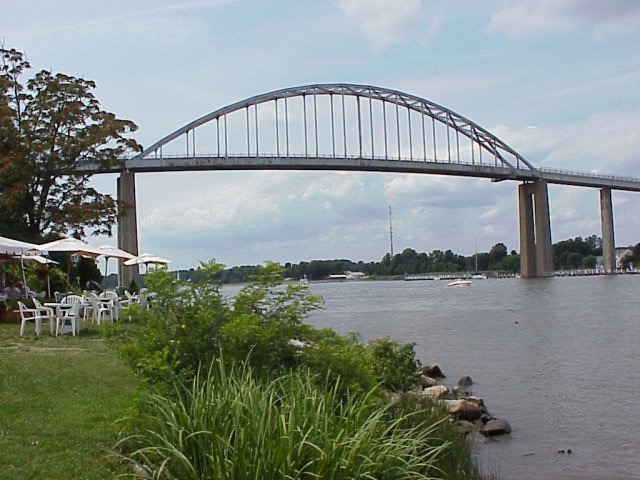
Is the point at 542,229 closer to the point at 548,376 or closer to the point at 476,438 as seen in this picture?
the point at 548,376

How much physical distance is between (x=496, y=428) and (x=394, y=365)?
1847 mm

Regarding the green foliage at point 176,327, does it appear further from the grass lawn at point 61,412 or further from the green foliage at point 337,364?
the green foliage at point 337,364

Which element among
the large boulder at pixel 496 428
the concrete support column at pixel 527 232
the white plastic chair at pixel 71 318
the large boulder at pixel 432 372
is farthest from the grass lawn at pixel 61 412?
the concrete support column at pixel 527 232

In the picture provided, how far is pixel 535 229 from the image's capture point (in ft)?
256

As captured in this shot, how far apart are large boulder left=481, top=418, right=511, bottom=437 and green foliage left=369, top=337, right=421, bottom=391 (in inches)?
53.1

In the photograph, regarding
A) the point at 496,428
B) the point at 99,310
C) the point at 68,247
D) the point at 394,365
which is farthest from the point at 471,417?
the point at 68,247

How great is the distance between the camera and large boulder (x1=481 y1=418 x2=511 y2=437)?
1022 centimetres

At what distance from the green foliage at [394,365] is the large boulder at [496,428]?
1.35 meters

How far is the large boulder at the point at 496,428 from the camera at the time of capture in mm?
10219

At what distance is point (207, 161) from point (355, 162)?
480 inches

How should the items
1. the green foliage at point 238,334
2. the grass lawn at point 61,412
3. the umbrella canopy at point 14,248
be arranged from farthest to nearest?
the umbrella canopy at point 14,248 < the green foliage at point 238,334 < the grass lawn at point 61,412

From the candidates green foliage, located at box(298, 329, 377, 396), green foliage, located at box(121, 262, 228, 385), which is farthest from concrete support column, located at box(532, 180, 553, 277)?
green foliage, located at box(121, 262, 228, 385)

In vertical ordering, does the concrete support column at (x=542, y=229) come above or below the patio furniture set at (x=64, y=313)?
above

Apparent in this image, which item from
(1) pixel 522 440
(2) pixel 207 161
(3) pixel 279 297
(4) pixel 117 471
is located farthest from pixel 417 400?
(2) pixel 207 161
